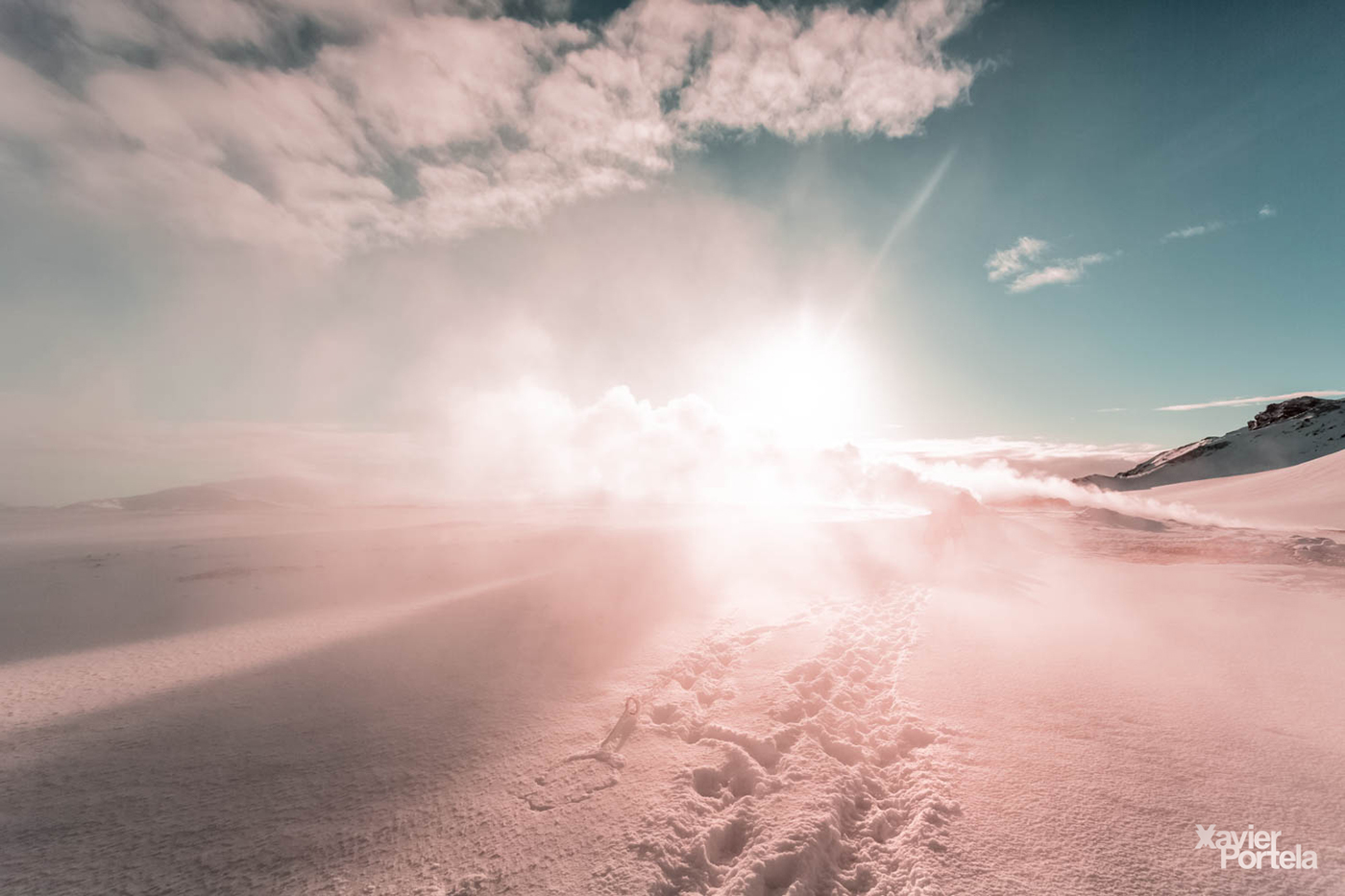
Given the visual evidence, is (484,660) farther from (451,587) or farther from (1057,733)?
(1057,733)

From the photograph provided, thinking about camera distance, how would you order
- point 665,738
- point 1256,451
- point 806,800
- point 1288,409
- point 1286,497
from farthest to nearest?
point 1288,409
point 1256,451
point 1286,497
point 665,738
point 806,800

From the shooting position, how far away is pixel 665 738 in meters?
6.25

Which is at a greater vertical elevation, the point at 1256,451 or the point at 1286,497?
the point at 1256,451

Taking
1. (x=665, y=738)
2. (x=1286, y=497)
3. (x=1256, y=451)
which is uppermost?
(x=1256, y=451)

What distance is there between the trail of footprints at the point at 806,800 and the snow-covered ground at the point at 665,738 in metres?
0.03

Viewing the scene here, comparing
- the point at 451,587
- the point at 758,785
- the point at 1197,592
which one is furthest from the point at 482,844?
the point at 1197,592

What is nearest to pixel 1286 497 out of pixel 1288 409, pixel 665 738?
pixel 665 738

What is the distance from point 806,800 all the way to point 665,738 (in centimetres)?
202

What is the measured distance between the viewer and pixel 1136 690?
7.47 m

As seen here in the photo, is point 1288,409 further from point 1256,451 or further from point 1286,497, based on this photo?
point 1286,497

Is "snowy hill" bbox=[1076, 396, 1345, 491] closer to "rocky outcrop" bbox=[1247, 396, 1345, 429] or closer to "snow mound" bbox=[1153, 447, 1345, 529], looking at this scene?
"rocky outcrop" bbox=[1247, 396, 1345, 429]

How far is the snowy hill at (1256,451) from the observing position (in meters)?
81.9

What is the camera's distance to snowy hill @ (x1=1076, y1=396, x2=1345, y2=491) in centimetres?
8188

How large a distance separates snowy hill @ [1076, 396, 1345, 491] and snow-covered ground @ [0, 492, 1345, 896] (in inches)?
3889
